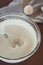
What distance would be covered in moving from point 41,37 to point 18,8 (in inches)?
5.7

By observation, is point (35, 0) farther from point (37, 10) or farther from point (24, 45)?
point (24, 45)

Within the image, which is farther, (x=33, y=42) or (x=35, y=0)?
(x=35, y=0)

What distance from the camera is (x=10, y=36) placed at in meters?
0.57

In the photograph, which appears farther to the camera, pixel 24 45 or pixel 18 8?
pixel 18 8

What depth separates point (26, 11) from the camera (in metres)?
0.65

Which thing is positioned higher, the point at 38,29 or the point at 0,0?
the point at 0,0

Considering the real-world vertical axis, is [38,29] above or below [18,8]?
below

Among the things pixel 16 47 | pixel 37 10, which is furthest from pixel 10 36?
pixel 37 10

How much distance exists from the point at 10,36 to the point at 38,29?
0.09 meters

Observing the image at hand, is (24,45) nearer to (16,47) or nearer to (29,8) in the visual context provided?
(16,47)

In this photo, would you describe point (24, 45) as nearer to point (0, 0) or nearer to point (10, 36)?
point (10, 36)

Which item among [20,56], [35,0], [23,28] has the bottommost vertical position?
[20,56]

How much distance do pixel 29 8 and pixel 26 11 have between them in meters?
0.02

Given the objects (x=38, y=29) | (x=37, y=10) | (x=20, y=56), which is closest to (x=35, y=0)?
(x=37, y=10)
